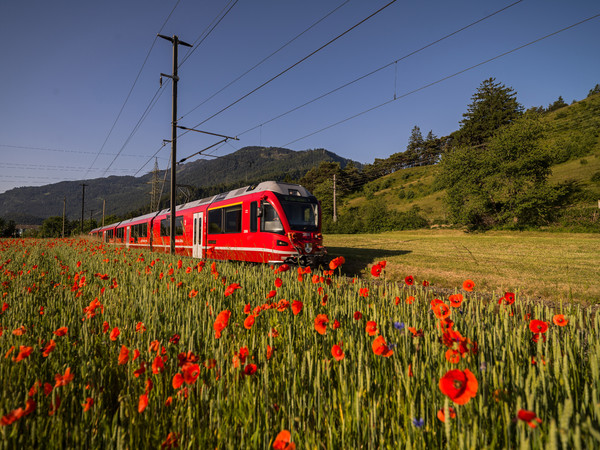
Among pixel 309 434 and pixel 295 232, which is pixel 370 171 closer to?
pixel 295 232

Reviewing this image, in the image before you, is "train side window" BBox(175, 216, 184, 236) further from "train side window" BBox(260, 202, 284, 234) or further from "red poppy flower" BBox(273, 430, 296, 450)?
"red poppy flower" BBox(273, 430, 296, 450)

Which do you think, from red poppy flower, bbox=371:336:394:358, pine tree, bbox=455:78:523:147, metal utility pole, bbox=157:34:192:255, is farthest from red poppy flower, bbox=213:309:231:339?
pine tree, bbox=455:78:523:147

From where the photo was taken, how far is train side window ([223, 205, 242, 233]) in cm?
1142

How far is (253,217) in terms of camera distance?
1072cm

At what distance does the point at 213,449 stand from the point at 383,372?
0.88 meters

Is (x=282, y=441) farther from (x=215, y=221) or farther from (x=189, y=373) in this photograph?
(x=215, y=221)

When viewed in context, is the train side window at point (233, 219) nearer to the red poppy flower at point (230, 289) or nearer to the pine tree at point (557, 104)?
the red poppy flower at point (230, 289)

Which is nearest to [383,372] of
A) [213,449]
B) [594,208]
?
[213,449]

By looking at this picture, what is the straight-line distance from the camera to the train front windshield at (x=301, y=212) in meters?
10.3

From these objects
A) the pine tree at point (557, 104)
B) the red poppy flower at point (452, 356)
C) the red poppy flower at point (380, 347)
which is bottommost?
the red poppy flower at point (452, 356)

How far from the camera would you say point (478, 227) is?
27.4 m

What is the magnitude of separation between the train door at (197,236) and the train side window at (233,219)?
2.30 metres

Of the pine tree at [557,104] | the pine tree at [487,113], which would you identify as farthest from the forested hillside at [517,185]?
the pine tree at [557,104]

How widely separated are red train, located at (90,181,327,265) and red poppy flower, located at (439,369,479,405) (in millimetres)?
7538
